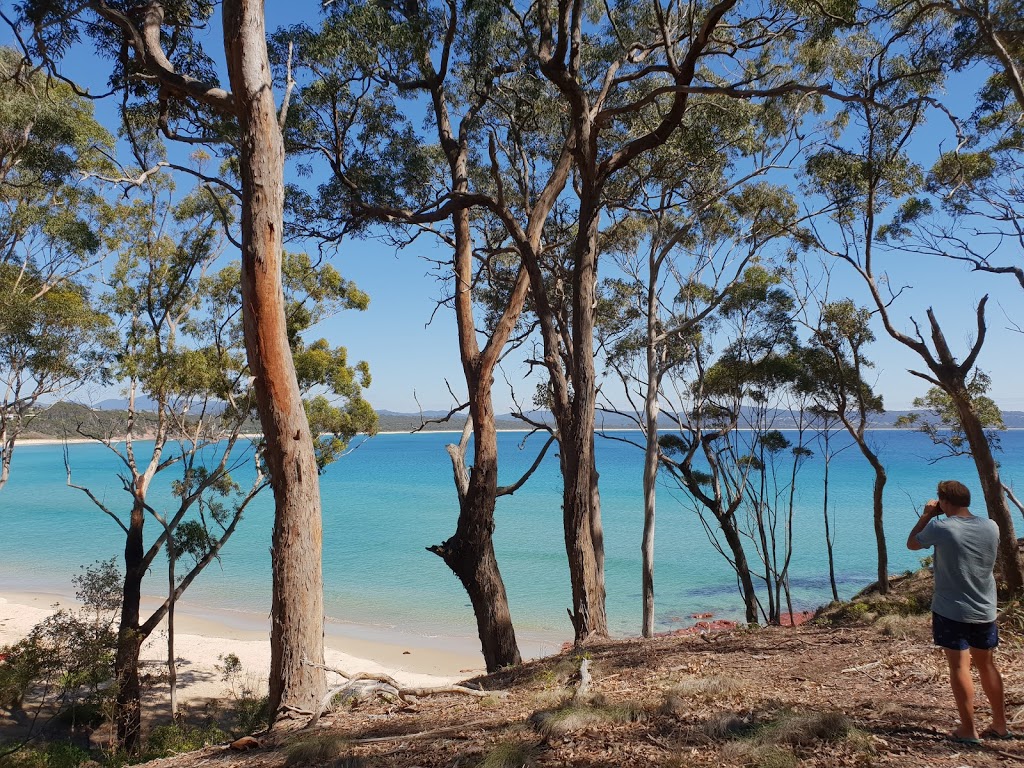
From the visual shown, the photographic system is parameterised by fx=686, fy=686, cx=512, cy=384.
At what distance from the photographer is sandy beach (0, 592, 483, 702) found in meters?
12.8

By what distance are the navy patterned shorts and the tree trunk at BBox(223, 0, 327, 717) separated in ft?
12.6

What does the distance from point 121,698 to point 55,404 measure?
5.66 m

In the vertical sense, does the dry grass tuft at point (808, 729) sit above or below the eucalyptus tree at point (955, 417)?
below

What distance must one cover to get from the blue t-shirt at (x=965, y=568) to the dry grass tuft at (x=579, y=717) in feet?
5.31

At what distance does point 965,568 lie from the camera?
10.1 ft

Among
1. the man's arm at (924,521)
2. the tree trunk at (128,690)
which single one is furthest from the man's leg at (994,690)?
the tree trunk at (128,690)

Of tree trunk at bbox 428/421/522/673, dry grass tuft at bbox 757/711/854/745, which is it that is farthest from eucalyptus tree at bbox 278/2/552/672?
dry grass tuft at bbox 757/711/854/745

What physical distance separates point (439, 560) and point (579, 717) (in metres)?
23.6

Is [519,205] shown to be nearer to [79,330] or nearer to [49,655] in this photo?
[79,330]

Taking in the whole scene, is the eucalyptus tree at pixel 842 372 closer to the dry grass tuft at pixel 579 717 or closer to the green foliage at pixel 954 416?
the green foliage at pixel 954 416

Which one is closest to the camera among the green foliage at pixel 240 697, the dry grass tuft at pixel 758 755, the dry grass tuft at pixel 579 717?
the dry grass tuft at pixel 758 755

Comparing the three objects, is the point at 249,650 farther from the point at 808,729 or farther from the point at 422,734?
the point at 808,729

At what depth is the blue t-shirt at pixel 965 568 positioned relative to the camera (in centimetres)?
305

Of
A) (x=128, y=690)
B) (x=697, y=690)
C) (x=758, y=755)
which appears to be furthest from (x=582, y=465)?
(x=128, y=690)
